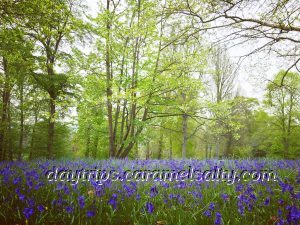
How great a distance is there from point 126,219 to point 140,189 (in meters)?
1.18

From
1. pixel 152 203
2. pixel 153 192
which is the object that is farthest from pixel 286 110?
pixel 152 203

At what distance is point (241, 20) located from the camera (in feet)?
15.7

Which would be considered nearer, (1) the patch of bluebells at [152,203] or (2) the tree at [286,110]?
(1) the patch of bluebells at [152,203]

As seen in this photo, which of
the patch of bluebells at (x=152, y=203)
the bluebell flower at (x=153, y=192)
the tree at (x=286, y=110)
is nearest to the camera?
the patch of bluebells at (x=152, y=203)

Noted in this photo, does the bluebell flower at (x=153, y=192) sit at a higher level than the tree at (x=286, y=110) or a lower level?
lower

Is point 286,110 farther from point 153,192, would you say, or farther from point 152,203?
point 152,203

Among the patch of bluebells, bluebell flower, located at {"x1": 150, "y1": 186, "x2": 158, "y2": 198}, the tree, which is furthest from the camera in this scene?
the tree

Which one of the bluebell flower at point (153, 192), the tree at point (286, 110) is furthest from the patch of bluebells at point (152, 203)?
the tree at point (286, 110)

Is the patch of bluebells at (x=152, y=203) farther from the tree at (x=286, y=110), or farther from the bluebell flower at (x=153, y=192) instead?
the tree at (x=286, y=110)

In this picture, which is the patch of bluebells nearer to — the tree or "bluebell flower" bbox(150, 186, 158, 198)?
"bluebell flower" bbox(150, 186, 158, 198)

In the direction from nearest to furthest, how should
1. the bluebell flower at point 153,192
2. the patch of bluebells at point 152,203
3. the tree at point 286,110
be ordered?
the patch of bluebells at point 152,203 → the bluebell flower at point 153,192 → the tree at point 286,110

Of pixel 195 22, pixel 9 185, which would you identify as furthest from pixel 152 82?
pixel 9 185

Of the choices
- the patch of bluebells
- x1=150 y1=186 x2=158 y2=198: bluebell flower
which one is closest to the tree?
the patch of bluebells

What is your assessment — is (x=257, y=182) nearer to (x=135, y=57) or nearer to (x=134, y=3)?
(x=135, y=57)
